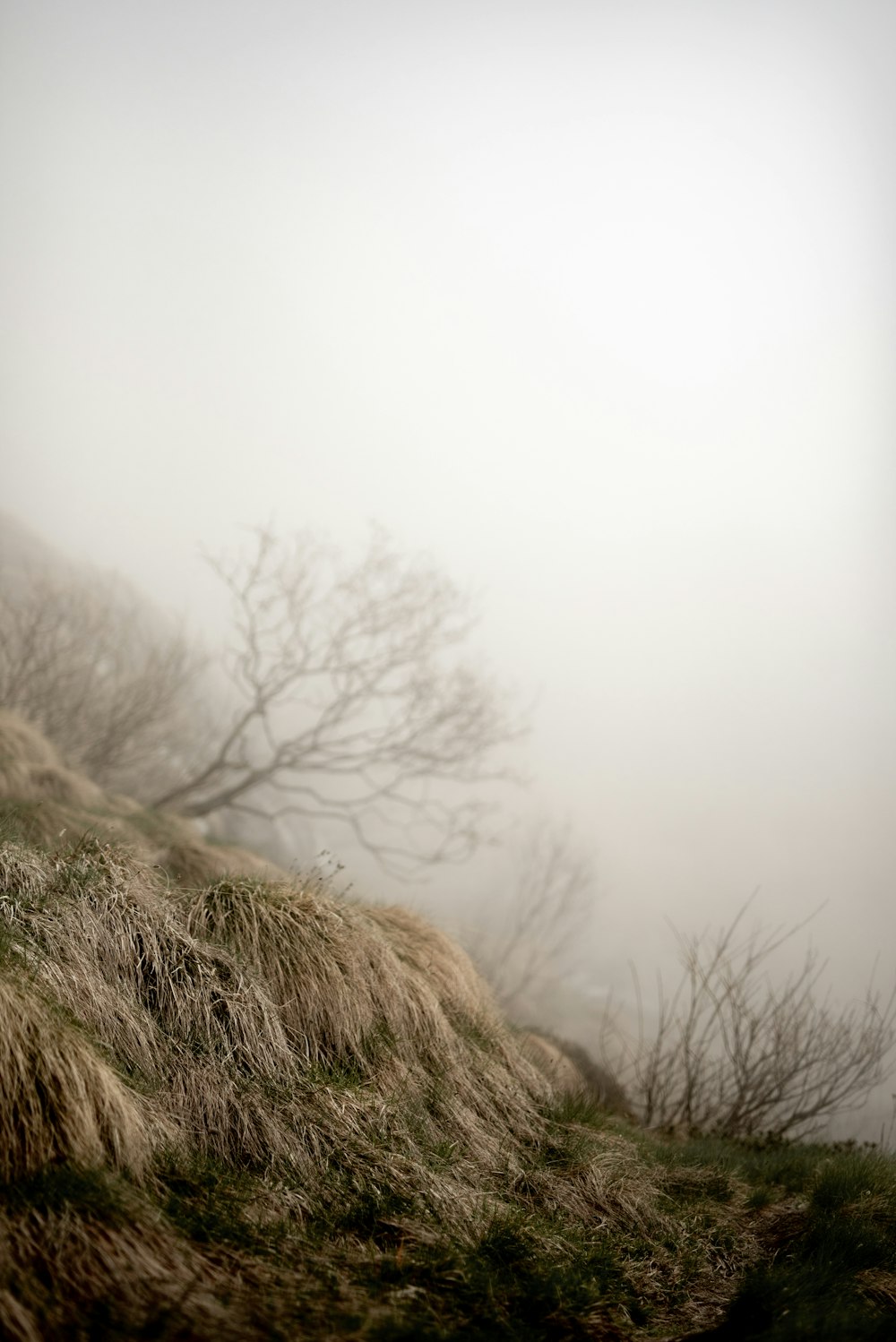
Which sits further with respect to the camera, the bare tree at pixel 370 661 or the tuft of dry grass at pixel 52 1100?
the bare tree at pixel 370 661

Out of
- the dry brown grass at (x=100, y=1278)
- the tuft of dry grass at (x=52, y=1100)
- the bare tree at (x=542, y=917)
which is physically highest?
the bare tree at (x=542, y=917)

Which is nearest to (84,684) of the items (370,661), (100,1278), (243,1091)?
(370,661)

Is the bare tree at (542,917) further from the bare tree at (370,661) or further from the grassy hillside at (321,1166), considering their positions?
the grassy hillside at (321,1166)

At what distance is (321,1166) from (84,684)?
1307 cm

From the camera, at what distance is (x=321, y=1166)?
370 cm

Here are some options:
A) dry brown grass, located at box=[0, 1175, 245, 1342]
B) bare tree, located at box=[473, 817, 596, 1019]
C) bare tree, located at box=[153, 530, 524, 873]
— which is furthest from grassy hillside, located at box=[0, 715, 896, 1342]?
bare tree, located at box=[473, 817, 596, 1019]

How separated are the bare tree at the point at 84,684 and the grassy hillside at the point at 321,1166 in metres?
10.5

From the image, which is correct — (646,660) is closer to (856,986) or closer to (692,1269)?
(856,986)

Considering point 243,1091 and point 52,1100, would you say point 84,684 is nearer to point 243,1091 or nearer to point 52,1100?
point 243,1091

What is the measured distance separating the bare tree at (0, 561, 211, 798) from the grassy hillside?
412 inches

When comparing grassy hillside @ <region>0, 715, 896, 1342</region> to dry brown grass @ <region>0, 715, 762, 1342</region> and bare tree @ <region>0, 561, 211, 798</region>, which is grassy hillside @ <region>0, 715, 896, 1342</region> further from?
bare tree @ <region>0, 561, 211, 798</region>

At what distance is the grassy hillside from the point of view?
2.65 meters

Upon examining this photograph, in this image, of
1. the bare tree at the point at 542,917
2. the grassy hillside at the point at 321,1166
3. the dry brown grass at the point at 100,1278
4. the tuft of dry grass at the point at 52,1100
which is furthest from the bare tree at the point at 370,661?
the dry brown grass at the point at 100,1278

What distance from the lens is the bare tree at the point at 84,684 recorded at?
48.4 feet
